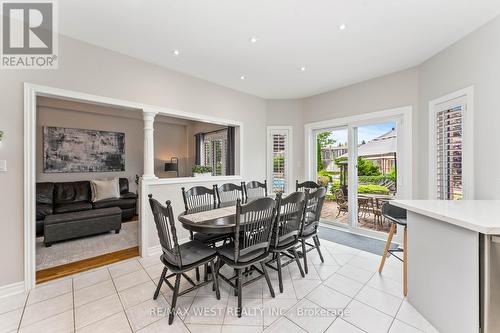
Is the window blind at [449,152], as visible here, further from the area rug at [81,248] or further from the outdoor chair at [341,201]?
the area rug at [81,248]

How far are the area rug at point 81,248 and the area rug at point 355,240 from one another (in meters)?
3.38

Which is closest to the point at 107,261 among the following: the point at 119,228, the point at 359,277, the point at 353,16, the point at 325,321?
the point at 119,228

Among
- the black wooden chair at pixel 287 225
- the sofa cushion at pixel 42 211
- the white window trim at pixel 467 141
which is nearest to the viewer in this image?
the black wooden chair at pixel 287 225

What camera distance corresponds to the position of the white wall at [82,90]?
2168 mm

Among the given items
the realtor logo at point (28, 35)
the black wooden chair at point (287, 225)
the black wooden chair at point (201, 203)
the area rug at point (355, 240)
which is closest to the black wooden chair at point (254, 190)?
the black wooden chair at point (201, 203)

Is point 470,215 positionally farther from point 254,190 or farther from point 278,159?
point 278,159

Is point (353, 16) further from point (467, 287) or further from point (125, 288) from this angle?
point (125, 288)

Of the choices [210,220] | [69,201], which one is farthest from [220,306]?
[69,201]

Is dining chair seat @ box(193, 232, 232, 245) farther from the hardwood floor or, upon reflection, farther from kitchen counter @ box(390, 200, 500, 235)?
kitchen counter @ box(390, 200, 500, 235)

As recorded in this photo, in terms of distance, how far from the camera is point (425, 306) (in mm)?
1814

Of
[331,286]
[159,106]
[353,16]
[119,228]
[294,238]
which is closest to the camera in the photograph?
[353,16]

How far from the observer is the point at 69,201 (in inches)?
176

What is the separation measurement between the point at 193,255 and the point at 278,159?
3404 millimetres

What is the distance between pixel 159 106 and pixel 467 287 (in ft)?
12.5
